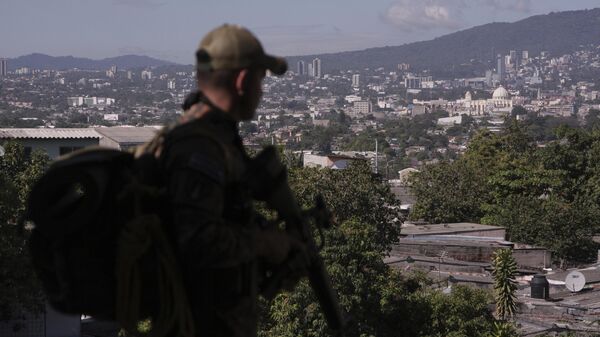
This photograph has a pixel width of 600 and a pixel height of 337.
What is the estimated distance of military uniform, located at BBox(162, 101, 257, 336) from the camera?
14.9 feet

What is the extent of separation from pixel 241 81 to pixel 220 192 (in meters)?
0.50

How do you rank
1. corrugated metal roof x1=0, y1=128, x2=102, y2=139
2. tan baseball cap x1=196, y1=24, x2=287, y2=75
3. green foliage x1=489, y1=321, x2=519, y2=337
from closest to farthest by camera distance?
tan baseball cap x1=196, y1=24, x2=287, y2=75, green foliage x1=489, y1=321, x2=519, y2=337, corrugated metal roof x1=0, y1=128, x2=102, y2=139

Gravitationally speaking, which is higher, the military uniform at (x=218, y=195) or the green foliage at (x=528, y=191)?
the military uniform at (x=218, y=195)

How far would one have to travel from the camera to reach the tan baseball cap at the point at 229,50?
4773 millimetres

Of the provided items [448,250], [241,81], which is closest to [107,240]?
Answer: [241,81]

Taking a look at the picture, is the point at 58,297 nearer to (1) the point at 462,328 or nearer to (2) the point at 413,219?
(1) the point at 462,328

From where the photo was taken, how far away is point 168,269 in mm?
4656

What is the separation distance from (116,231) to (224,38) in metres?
0.88

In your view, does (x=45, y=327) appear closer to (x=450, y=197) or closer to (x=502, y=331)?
(x=502, y=331)

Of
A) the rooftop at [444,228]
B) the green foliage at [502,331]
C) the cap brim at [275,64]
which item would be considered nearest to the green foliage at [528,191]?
the rooftop at [444,228]

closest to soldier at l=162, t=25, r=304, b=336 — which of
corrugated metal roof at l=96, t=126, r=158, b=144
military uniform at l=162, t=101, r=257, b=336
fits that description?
military uniform at l=162, t=101, r=257, b=336

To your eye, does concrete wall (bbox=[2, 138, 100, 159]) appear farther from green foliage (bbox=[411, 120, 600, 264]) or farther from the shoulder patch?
the shoulder patch

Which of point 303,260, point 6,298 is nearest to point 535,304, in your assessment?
point 6,298

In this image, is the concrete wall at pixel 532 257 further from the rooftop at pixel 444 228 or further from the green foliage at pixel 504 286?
the green foliage at pixel 504 286
